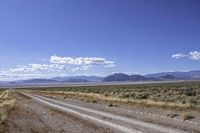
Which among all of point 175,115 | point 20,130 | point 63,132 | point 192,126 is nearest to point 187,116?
point 175,115

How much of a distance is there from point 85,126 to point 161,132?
5462mm

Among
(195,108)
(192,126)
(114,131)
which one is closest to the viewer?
(114,131)

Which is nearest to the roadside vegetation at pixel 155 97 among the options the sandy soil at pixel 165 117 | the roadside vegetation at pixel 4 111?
the sandy soil at pixel 165 117

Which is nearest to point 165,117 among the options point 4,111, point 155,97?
point 4,111

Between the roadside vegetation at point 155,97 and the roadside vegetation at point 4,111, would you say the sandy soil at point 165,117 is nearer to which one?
the roadside vegetation at point 155,97

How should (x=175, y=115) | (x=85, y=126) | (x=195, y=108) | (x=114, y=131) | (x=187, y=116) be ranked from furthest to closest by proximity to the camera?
1. (x=195, y=108)
2. (x=175, y=115)
3. (x=187, y=116)
4. (x=85, y=126)
5. (x=114, y=131)

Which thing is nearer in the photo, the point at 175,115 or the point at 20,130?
the point at 20,130

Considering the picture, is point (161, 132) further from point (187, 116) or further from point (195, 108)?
point (195, 108)

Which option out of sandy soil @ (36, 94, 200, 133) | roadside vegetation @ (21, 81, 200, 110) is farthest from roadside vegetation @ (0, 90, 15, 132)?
roadside vegetation @ (21, 81, 200, 110)

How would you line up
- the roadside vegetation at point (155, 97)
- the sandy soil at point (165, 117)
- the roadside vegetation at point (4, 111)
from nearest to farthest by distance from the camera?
the sandy soil at point (165, 117)
the roadside vegetation at point (4, 111)
the roadside vegetation at point (155, 97)

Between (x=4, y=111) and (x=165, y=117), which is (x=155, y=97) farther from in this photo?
(x=165, y=117)

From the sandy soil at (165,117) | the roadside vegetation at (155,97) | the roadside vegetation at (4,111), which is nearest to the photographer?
the sandy soil at (165,117)

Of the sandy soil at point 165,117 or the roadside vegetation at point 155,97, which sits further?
the roadside vegetation at point 155,97

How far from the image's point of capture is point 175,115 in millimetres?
24391
